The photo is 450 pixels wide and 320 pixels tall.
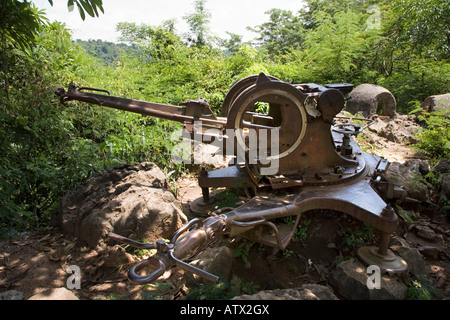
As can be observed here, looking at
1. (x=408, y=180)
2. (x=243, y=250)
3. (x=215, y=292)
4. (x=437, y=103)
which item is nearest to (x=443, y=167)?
(x=408, y=180)

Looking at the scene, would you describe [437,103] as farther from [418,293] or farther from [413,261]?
[418,293]

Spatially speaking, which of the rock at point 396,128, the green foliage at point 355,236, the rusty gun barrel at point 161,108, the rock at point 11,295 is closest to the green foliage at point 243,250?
the green foliage at point 355,236

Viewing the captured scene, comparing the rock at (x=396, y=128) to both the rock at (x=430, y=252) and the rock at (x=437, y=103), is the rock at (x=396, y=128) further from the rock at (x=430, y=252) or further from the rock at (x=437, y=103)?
the rock at (x=430, y=252)

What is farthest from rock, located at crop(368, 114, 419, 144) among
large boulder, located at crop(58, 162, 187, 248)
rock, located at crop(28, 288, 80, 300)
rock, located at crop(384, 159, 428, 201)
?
rock, located at crop(28, 288, 80, 300)

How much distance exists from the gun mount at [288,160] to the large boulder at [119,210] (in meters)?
0.55

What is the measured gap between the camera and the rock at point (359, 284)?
2.78 meters

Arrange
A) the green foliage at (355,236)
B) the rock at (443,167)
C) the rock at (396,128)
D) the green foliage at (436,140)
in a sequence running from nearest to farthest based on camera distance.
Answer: the green foliage at (355,236)
the rock at (443,167)
the green foliage at (436,140)
the rock at (396,128)

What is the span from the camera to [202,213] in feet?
14.7

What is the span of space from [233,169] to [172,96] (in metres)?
3.78

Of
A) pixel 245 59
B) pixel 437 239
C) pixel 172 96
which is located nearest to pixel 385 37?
pixel 245 59

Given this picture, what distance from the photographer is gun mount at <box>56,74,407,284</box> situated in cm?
307

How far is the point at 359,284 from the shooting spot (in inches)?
113

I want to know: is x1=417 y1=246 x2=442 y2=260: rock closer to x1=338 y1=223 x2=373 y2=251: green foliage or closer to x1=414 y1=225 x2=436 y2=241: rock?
x1=414 y1=225 x2=436 y2=241: rock

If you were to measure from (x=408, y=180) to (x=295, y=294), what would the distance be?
3.50 meters
